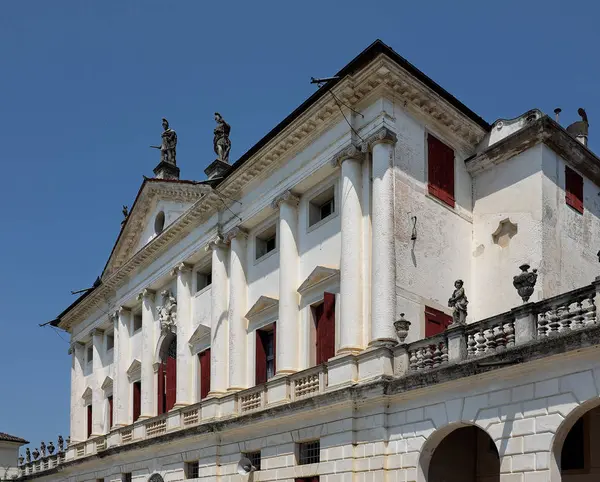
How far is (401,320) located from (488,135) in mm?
7292

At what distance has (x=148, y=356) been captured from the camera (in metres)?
33.7

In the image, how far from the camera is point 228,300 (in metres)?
28.2

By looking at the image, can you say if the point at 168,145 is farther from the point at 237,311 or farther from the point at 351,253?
the point at 351,253

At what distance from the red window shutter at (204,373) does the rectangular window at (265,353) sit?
3.36 m

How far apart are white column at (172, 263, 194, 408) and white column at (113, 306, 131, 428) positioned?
566cm

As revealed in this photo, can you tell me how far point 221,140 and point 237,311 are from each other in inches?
308

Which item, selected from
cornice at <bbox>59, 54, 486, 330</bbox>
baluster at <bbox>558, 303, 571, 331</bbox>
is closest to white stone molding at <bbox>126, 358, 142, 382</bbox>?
cornice at <bbox>59, 54, 486, 330</bbox>

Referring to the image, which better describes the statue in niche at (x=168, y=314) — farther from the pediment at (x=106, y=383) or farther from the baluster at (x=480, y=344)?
the baluster at (x=480, y=344)

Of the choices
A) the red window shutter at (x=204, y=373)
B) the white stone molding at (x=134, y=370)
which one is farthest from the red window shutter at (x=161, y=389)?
the red window shutter at (x=204, y=373)

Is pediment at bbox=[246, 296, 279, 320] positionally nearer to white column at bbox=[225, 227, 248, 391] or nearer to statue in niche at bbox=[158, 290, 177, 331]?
white column at bbox=[225, 227, 248, 391]

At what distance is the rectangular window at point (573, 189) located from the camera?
2380 cm

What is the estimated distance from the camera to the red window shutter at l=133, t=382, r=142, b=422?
34.5m

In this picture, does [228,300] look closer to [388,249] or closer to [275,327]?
[275,327]

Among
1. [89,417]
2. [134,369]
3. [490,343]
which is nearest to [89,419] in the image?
[89,417]
